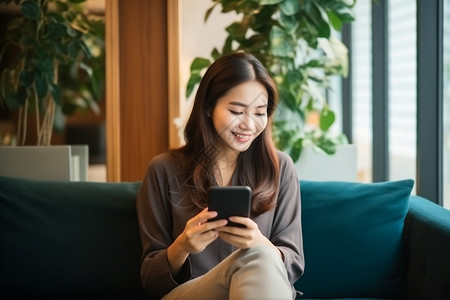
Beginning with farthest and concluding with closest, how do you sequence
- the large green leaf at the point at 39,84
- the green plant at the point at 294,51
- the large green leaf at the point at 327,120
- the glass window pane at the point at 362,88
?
the glass window pane at the point at 362,88
the large green leaf at the point at 327,120
the large green leaf at the point at 39,84
the green plant at the point at 294,51

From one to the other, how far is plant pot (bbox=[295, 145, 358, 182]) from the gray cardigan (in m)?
0.92

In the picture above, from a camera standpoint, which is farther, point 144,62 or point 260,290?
point 144,62

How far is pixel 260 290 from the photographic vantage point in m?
1.66

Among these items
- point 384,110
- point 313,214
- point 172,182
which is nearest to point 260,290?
point 172,182

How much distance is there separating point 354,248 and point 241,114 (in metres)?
0.65

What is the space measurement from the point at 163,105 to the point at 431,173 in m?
1.30

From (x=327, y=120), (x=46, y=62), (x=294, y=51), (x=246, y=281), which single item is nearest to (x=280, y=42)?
(x=294, y=51)

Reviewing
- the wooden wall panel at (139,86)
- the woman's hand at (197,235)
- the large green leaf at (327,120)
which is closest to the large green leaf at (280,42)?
the large green leaf at (327,120)

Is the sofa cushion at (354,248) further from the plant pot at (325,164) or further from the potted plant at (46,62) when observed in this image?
the potted plant at (46,62)

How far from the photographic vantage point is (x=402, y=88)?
3893 mm

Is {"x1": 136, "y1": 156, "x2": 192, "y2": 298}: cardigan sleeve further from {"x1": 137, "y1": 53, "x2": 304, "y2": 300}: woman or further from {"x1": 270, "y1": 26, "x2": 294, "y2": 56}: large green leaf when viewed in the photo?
{"x1": 270, "y1": 26, "x2": 294, "y2": 56}: large green leaf

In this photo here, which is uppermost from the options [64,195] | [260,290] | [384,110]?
[384,110]

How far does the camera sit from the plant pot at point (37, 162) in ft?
9.46

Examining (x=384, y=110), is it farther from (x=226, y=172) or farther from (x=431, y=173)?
(x=226, y=172)
